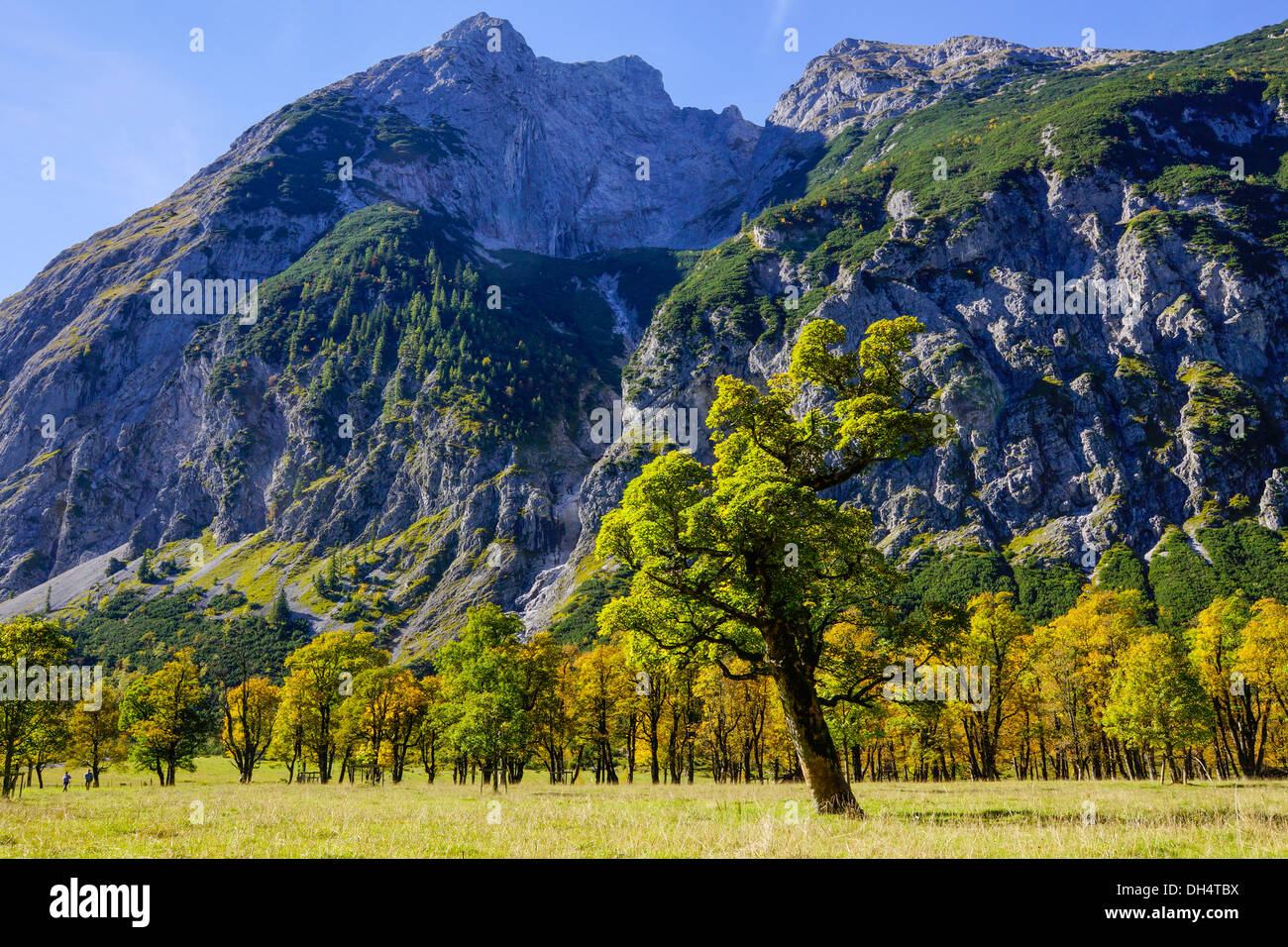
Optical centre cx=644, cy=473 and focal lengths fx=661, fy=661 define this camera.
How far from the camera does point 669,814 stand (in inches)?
628

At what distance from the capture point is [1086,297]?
187m

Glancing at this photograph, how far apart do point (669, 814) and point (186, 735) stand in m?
63.3

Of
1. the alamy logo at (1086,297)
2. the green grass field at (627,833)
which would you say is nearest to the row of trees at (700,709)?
the green grass field at (627,833)
